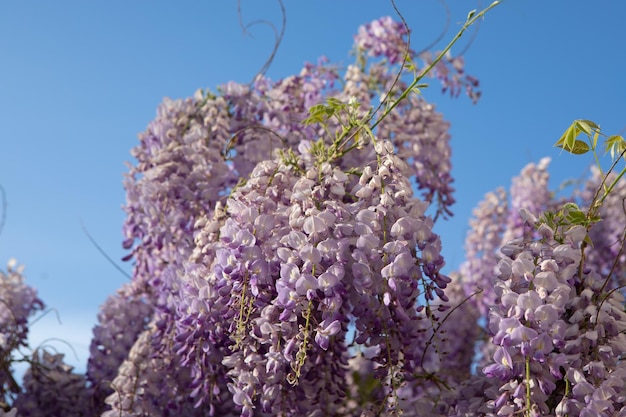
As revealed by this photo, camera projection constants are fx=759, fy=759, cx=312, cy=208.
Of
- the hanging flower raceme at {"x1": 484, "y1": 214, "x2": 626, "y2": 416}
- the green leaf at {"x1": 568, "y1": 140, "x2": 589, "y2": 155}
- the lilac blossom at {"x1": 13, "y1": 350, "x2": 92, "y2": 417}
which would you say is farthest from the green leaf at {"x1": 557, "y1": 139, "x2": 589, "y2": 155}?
the lilac blossom at {"x1": 13, "y1": 350, "x2": 92, "y2": 417}

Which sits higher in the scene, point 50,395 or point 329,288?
point 50,395

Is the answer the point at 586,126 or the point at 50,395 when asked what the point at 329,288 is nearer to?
the point at 586,126

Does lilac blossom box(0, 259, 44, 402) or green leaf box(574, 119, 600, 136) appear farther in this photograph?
lilac blossom box(0, 259, 44, 402)

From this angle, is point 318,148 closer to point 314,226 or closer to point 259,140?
point 314,226

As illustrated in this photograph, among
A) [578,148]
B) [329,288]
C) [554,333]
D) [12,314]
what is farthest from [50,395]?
[578,148]

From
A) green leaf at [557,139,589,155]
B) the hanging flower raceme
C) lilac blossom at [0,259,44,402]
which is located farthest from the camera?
lilac blossom at [0,259,44,402]

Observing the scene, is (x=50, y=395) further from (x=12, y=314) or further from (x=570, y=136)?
(x=570, y=136)

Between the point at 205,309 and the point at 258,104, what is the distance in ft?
6.42

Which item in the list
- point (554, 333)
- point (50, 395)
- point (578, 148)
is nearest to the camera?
point (554, 333)

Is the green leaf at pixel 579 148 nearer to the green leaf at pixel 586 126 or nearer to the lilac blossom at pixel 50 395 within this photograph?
the green leaf at pixel 586 126

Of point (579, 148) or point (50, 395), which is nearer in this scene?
point (579, 148)

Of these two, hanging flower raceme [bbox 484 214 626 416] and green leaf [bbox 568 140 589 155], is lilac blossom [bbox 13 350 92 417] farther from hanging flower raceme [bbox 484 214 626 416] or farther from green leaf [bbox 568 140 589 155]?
green leaf [bbox 568 140 589 155]

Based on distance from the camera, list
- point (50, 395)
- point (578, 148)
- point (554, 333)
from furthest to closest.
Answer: point (50, 395)
point (578, 148)
point (554, 333)

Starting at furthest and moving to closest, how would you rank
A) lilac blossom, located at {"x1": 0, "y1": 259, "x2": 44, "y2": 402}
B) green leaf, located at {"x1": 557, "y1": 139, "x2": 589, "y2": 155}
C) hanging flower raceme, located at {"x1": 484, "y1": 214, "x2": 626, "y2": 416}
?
lilac blossom, located at {"x1": 0, "y1": 259, "x2": 44, "y2": 402}
green leaf, located at {"x1": 557, "y1": 139, "x2": 589, "y2": 155}
hanging flower raceme, located at {"x1": 484, "y1": 214, "x2": 626, "y2": 416}
